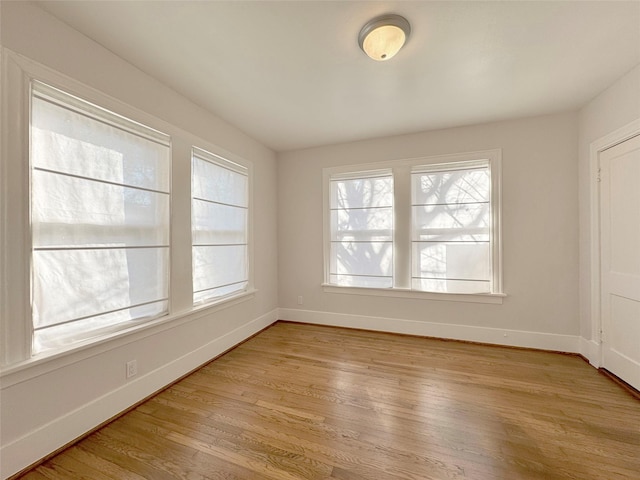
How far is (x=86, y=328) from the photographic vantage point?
1.78 meters

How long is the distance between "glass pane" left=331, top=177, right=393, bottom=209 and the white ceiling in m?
0.92

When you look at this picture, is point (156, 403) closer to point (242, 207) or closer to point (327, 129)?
point (242, 207)

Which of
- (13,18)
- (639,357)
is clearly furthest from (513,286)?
(13,18)

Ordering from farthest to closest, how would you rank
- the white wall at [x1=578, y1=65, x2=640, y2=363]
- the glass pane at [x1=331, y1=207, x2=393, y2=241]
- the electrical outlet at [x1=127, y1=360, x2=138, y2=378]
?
the glass pane at [x1=331, y1=207, x2=393, y2=241]
the white wall at [x1=578, y1=65, x2=640, y2=363]
the electrical outlet at [x1=127, y1=360, x2=138, y2=378]

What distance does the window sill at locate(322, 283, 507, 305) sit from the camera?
A: 3.14m

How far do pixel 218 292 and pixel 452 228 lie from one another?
2.90 meters

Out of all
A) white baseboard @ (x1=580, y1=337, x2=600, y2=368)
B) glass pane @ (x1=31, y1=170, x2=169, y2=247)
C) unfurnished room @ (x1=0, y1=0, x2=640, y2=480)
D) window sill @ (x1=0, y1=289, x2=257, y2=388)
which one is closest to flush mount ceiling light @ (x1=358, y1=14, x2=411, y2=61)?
unfurnished room @ (x1=0, y1=0, x2=640, y2=480)

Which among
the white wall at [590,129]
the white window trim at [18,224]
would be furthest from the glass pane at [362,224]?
the white window trim at [18,224]

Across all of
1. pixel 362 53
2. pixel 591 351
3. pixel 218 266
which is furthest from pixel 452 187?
pixel 218 266

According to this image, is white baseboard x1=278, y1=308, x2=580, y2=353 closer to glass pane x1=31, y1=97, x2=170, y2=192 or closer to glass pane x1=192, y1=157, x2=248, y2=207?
glass pane x1=192, y1=157, x2=248, y2=207

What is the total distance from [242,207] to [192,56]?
169cm

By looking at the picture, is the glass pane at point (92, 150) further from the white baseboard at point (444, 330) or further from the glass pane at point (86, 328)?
the white baseboard at point (444, 330)

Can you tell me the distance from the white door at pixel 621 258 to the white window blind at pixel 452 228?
95 centimetres

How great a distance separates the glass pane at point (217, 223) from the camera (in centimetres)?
271
